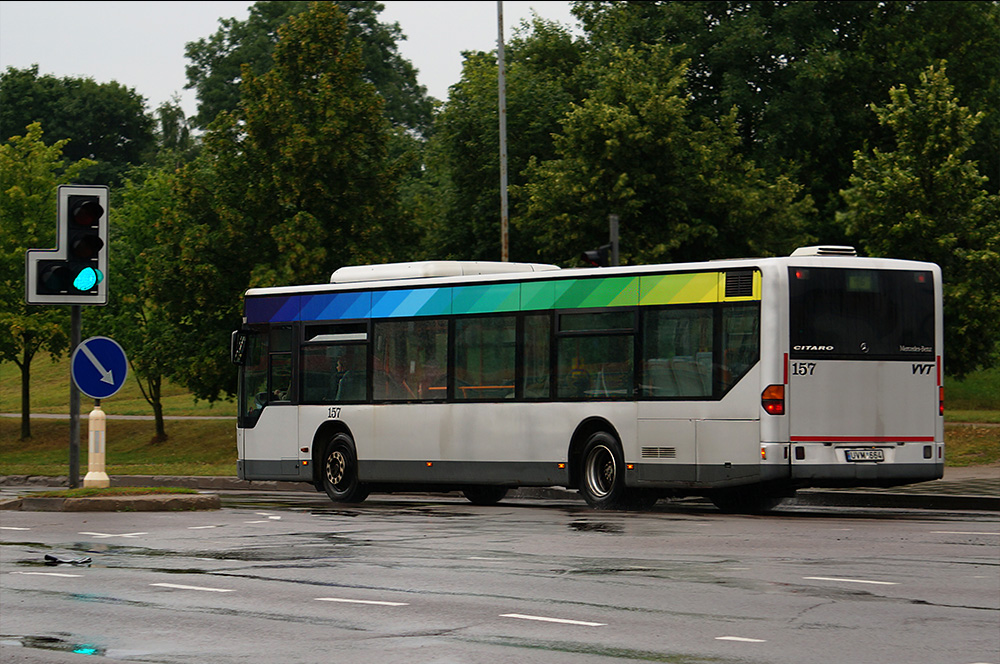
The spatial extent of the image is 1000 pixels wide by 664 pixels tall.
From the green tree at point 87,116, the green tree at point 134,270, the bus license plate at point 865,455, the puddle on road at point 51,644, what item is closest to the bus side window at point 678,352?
the bus license plate at point 865,455

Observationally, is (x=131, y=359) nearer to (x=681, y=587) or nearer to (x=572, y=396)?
(x=572, y=396)

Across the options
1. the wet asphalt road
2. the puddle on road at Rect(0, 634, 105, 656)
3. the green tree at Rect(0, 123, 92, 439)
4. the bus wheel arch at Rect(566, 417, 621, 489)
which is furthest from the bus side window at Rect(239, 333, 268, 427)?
the green tree at Rect(0, 123, 92, 439)

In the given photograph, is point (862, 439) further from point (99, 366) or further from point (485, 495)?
point (99, 366)

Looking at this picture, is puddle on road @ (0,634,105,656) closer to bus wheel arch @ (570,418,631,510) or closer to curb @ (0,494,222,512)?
curb @ (0,494,222,512)

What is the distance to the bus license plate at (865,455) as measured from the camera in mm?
18109

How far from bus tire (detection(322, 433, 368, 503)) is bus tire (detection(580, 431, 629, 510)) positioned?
4.05 metres

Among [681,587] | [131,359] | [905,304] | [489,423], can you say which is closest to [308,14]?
[131,359]

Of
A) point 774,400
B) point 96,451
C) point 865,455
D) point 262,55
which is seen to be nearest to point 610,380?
point 774,400

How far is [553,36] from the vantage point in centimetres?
5322

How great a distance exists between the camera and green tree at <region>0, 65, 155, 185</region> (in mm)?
93375

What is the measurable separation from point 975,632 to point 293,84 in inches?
1305

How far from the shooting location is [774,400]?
17797 mm

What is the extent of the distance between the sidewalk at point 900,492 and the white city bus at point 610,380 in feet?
3.81

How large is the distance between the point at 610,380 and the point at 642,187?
18203 mm
